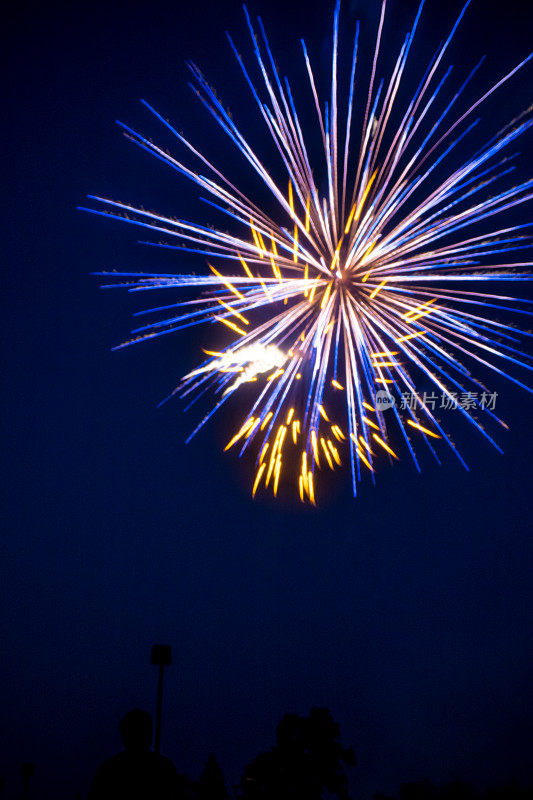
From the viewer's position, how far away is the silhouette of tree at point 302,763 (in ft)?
91.3

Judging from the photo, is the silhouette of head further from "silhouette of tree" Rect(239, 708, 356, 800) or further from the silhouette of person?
"silhouette of tree" Rect(239, 708, 356, 800)

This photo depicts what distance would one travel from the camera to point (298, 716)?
29812mm

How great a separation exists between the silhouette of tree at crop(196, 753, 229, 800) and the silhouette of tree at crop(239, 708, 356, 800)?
459 centimetres

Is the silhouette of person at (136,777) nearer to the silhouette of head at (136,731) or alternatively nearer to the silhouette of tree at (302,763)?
the silhouette of head at (136,731)

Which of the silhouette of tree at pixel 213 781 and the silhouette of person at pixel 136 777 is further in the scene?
the silhouette of tree at pixel 213 781

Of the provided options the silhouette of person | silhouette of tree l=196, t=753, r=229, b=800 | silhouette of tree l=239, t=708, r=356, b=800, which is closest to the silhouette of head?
the silhouette of person

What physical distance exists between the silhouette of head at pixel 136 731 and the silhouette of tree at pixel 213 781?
3469 centimetres

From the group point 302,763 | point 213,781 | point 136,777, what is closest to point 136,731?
point 136,777

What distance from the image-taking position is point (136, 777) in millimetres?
3279

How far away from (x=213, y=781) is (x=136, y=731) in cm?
3893

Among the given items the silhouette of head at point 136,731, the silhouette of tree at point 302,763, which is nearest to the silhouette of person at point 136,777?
the silhouette of head at point 136,731

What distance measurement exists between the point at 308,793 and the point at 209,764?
41.0 ft

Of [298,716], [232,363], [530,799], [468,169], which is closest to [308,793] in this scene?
[298,716]

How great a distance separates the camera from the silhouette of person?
10.6 ft
